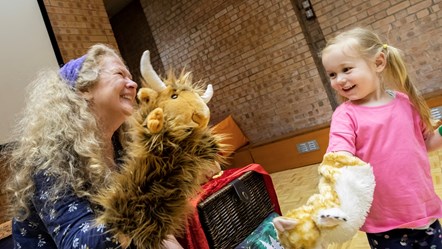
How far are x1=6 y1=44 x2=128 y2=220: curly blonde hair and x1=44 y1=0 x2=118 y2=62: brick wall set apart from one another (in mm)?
1649

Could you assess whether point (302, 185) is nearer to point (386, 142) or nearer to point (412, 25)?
point (412, 25)

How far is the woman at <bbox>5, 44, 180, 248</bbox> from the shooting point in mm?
777

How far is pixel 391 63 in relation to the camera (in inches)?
43.8

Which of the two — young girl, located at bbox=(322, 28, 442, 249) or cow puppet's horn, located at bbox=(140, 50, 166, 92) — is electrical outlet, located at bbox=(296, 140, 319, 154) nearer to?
young girl, located at bbox=(322, 28, 442, 249)

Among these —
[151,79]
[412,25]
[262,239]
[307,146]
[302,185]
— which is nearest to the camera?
[151,79]

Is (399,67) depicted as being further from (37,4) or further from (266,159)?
(266,159)

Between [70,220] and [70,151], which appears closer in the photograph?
[70,220]

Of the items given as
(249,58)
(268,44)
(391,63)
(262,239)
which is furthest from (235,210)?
(249,58)

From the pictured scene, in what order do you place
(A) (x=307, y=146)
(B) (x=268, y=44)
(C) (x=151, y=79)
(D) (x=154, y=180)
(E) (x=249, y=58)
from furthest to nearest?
(E) (x=249, y=58) < (B) (x=268, y=44) < (A) (x=307, y=146) < (C) (x=151, y=79) < (D) (x=154, y=180)

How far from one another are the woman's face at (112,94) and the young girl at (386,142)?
0.60m

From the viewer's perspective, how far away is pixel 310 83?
4.18 meters

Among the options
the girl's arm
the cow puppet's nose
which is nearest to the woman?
the cow puppet's nose

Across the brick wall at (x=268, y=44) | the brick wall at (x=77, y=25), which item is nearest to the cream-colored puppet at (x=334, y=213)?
the brick wall at (x=77, y=25)

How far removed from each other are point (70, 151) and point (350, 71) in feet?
2.66
